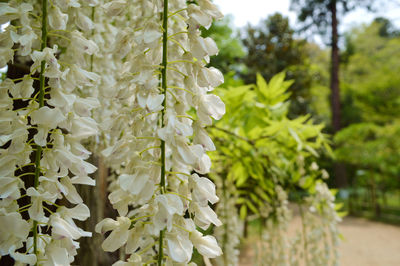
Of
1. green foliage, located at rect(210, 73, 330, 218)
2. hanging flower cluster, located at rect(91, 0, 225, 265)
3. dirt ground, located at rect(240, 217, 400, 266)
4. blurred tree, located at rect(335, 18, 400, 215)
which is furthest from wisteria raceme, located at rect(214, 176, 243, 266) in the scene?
blurred tree, located at rect(335, 18, 400, 215)

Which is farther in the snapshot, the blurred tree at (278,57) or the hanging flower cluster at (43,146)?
the blurred tree at (278,57)

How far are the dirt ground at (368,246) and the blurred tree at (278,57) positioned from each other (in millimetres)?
3368

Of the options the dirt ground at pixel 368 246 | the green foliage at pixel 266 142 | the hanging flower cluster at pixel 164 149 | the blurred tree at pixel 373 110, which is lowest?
the dirt ground at pixel 368 246

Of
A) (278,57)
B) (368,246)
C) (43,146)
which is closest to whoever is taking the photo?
(43,146)

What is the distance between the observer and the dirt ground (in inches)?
199

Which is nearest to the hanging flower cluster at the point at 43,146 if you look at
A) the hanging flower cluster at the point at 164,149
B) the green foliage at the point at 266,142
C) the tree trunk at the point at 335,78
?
the hanging flower cluster at the point at 164,149

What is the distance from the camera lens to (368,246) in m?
5.88

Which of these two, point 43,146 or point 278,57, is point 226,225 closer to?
point 43,146

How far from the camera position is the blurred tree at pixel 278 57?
9234 mm

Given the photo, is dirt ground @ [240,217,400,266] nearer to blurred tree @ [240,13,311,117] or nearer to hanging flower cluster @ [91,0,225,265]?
blurred tree @ [240,13,311,117]

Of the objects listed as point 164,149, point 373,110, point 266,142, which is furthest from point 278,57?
point 164,149

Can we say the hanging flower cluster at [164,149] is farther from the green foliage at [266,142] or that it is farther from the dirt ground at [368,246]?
the dirt ground at [368,246]

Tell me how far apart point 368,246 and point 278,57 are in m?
5.64

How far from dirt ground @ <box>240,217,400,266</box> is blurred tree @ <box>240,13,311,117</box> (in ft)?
11.1
